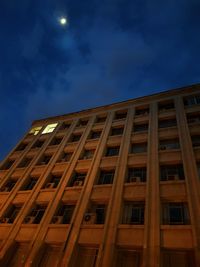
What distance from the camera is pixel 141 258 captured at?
10508 millimetres

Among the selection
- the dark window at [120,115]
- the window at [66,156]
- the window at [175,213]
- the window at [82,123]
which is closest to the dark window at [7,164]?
the window at [66,156]

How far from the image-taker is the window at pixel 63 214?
13808 millimetres

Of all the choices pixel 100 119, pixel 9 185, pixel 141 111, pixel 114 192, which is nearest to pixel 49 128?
pixel 100 119

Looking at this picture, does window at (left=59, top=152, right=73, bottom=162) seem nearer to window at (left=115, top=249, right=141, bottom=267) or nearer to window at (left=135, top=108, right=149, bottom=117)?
window at (left=135, top=108, right=149, bottom=117)

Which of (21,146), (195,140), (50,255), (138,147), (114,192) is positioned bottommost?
(50,255)

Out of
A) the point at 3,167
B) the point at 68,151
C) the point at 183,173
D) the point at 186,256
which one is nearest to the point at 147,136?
the point at 183,173

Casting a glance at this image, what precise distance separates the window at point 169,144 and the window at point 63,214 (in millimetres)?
8288

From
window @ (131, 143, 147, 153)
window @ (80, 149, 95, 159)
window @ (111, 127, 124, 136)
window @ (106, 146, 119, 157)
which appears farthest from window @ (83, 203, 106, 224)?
window @ (111, 127, 124, 136)

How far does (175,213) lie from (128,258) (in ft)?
11.9

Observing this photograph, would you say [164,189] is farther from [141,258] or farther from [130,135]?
[130,135]

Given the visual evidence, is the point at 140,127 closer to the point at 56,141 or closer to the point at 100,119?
the point at 100,119

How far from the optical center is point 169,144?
1686cm

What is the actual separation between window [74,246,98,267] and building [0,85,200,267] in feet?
0.18

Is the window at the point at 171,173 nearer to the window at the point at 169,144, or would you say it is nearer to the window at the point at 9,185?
the window at the point at 169,144
